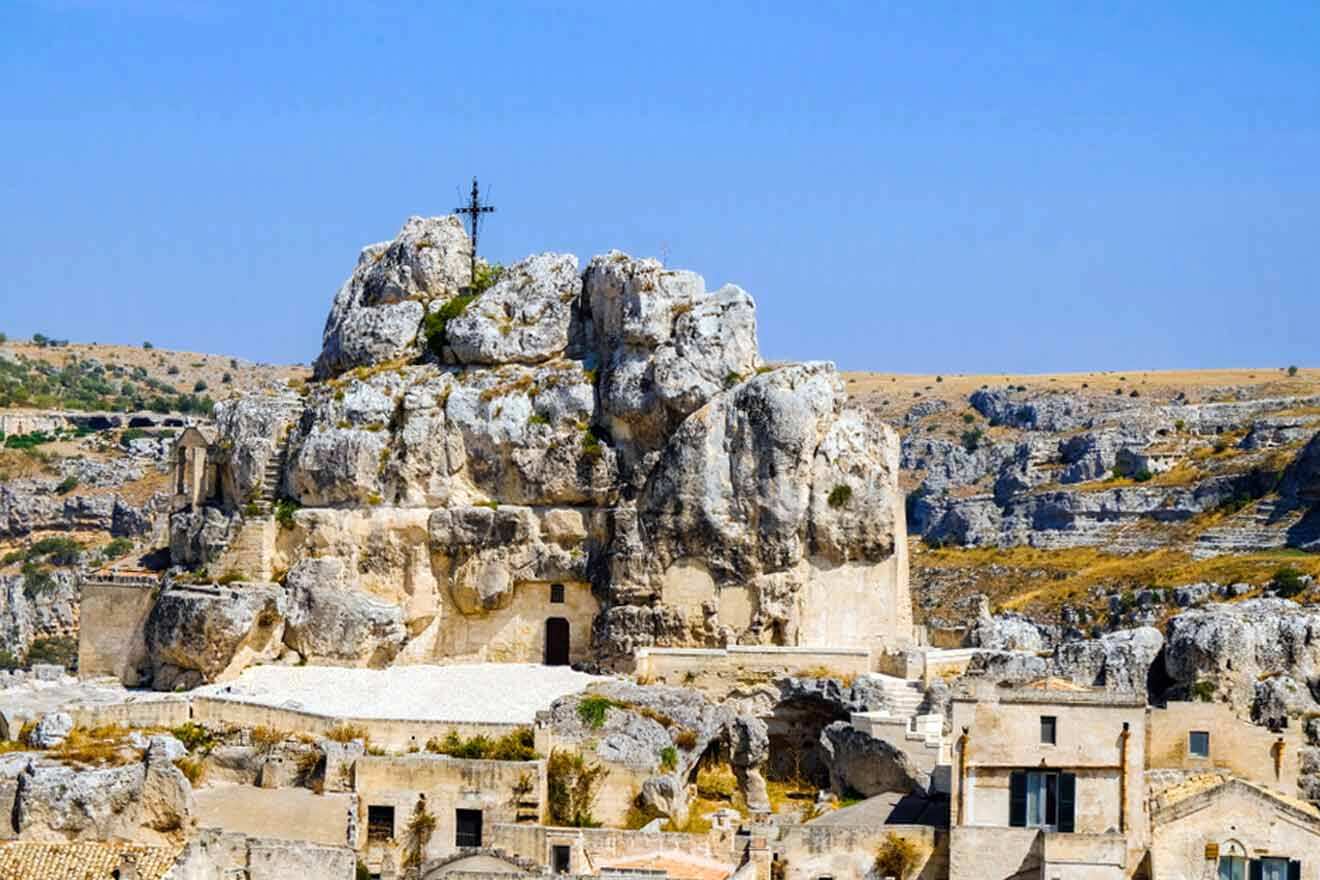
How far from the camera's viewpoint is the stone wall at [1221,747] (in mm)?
45875

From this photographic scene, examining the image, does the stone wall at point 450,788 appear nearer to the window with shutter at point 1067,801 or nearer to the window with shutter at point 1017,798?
the window with shutter at point 1017,798

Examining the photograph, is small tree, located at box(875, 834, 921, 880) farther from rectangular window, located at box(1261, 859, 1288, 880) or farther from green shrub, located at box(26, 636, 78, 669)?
green shrub, located at box(26, 636, 78, 669)

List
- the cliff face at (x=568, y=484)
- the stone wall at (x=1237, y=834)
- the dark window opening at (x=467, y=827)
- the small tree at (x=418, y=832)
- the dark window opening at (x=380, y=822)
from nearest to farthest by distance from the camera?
the stone wall at (x=1237, y=834)
the small tree at (x=418, y=832)
the dark window opening at (x=467, y=827)
the dark window opening at (x=380, y=822)
the cliff face at (x=568, y=484)

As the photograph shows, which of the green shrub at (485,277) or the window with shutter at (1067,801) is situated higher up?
the green shrub at (485,277)

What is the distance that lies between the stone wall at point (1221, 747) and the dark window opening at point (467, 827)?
467 inches

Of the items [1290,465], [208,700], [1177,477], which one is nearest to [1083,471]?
[1177,477]

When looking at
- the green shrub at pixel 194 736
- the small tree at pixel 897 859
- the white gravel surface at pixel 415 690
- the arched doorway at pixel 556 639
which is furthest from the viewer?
the arched doorway at pixel 556 639

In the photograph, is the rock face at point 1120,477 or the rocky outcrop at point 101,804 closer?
the rocky outcrop at point 101,804

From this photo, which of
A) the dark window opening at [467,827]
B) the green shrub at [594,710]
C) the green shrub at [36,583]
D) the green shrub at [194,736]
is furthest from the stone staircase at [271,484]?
the green shrub at [36,583]

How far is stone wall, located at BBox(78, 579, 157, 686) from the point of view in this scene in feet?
192

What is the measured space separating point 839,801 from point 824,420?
9.56 meters

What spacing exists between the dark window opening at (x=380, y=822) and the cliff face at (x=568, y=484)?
27.3 feet

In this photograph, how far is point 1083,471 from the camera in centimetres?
11500

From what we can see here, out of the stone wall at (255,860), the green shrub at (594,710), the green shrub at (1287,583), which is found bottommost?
the stone wall at (255,860)
